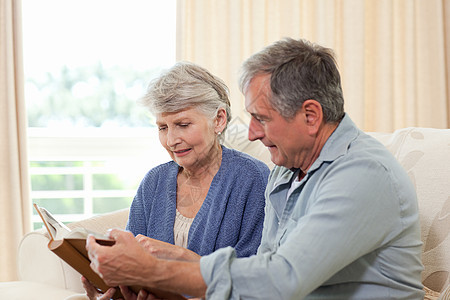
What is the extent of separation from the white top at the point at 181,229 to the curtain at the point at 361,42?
1314 mm

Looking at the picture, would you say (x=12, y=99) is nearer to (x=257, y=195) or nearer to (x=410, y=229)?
(x=257, y=195)

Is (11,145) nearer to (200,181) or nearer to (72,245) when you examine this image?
(200,181)

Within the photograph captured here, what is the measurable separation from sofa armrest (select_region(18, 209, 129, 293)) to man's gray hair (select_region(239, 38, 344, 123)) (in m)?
1.01

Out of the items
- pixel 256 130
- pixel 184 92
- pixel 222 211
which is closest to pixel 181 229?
pixel 222 211

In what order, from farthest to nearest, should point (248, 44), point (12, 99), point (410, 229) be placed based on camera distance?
1. point (248, 44)
2. point (12, 99)
3. point (410, 229)

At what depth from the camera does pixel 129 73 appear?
3148 millimetres

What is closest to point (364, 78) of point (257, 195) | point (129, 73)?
point (129, 73)

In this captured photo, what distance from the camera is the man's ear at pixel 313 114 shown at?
3.76 feet

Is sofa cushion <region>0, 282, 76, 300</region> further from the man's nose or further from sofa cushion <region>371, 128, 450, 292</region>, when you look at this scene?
sofa cushion <region>371, 128, 450, 292</region>

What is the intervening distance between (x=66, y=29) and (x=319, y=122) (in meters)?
2.33

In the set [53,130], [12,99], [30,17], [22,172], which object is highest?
[30,17]

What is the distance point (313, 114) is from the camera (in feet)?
3.83

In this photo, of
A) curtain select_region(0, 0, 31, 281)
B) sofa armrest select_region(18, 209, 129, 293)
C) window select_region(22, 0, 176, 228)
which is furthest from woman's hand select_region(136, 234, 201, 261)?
window select_region(22, 0, 176, 228)

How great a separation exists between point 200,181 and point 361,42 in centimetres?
Result: 171
